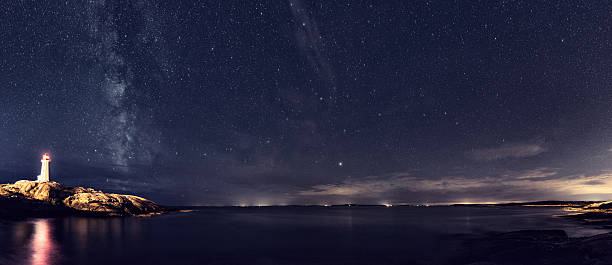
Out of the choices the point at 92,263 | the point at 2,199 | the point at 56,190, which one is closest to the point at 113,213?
the point at 56,190

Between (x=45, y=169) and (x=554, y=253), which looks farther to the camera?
(x=45, y=169)

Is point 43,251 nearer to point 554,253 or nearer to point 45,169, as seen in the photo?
point 554,253

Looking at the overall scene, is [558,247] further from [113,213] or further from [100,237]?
[113,213]

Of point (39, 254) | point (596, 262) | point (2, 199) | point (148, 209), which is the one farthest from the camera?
point (148, 209)

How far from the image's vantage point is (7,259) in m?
26.8

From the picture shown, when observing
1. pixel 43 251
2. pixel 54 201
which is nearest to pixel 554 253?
pixel 43 251

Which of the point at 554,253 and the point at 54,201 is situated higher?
the point at 54,201

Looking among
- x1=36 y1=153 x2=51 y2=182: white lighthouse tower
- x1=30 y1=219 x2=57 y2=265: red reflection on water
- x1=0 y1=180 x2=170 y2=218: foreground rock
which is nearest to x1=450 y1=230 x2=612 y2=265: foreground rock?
x1=30 y1=219 x2=57 y2=265: red reflection on water

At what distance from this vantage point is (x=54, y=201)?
81562 millimetres

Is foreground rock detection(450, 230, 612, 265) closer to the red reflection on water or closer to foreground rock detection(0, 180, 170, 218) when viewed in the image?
the red reflection on water

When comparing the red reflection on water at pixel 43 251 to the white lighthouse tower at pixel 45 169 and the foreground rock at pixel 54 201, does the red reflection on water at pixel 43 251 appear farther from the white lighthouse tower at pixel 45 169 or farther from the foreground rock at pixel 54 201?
the white lighthouse tower at pixel 45 169

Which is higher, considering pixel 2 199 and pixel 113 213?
pixel 2 199

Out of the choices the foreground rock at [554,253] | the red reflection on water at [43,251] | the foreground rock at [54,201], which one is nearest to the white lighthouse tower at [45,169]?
the foreground rock at [54,201]

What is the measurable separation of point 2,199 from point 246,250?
257 ft
